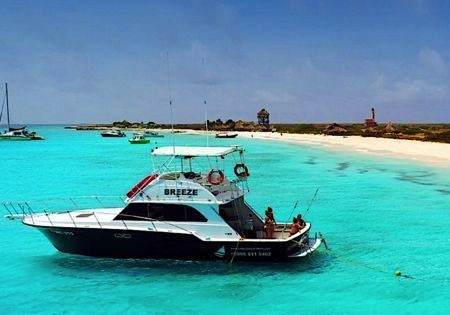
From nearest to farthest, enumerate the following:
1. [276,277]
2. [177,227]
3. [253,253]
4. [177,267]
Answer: [276,277] < [253,253] < [177,227] < [177,267]

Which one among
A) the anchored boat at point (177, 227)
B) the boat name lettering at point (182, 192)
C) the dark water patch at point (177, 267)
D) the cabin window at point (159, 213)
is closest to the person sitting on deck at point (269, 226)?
the anchored boat at point (177, 227)

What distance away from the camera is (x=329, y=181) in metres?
43.7

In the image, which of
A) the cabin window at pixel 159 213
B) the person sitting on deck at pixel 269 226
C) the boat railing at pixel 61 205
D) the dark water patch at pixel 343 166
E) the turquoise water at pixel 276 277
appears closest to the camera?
the turquoise water at pixel 276 277

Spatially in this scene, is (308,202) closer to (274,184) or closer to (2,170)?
(274,184)

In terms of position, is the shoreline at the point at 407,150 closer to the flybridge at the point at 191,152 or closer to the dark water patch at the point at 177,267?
the dark water patch at the point at 177,267

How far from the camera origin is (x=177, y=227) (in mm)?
17312

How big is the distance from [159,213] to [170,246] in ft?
3.69

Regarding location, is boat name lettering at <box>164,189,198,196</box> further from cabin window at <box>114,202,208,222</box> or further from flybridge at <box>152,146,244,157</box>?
flybridge at <box>152,146,244,157</box>

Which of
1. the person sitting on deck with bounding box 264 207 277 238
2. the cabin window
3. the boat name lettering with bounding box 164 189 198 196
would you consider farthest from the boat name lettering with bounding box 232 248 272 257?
the boat name lettering with bounding box 164 189 198 196

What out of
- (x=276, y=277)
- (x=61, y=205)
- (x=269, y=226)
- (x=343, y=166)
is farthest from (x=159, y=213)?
(x=343, y=166)

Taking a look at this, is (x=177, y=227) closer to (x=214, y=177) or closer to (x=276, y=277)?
(x=214, y=177)

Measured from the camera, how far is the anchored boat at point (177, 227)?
675 inches

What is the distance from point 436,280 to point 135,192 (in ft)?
32.4

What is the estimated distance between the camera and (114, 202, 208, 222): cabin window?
56.8ft
